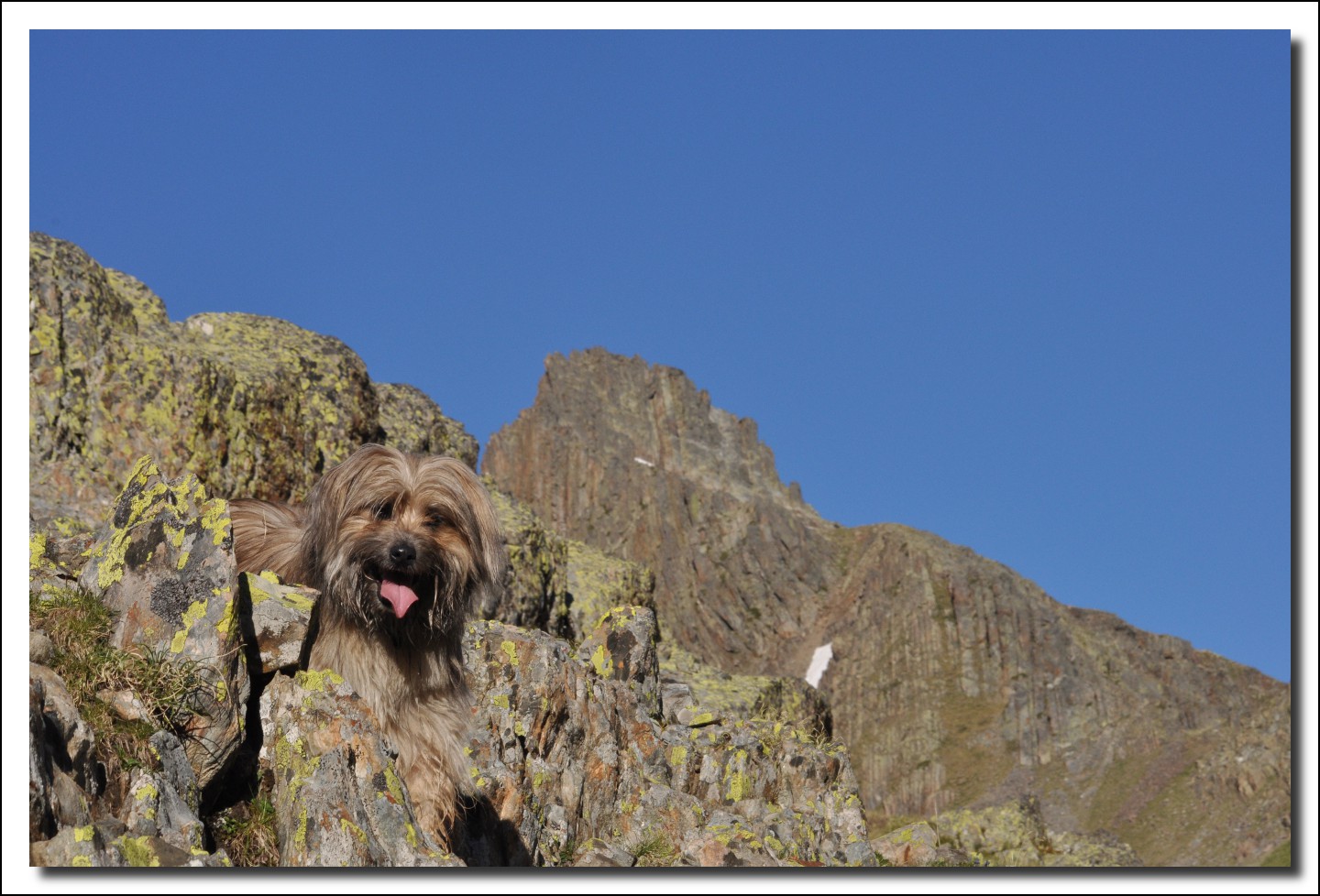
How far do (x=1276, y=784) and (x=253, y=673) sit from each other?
6253 inches

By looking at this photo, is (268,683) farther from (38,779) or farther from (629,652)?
(629,652)

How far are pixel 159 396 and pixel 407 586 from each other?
10.9m

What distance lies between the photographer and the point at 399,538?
859cm

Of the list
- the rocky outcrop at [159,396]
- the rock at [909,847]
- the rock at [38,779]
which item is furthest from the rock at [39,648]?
the rock at [909,847]

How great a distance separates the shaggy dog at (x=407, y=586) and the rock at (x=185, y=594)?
708 millimetres

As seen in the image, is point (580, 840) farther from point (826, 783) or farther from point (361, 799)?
point (826, 783)

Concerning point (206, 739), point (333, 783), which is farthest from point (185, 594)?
point (333, 783)

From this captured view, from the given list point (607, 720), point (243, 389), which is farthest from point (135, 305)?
point (607, 720)

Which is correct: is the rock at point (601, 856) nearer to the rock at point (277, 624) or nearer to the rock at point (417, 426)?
the rock at point (277, 624)

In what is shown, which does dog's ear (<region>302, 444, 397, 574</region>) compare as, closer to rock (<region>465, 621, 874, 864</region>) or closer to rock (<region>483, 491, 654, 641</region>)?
rock (<region>465, 621, 874, 864</region>)

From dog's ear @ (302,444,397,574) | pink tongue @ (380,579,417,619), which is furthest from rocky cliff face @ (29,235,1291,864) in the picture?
pink tongue @ (380,579,417,619)

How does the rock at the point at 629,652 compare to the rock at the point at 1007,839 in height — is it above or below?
above

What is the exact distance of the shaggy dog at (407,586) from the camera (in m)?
8.64

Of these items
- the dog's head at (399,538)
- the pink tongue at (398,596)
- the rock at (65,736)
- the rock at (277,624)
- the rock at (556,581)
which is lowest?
the rock at (65,736)
